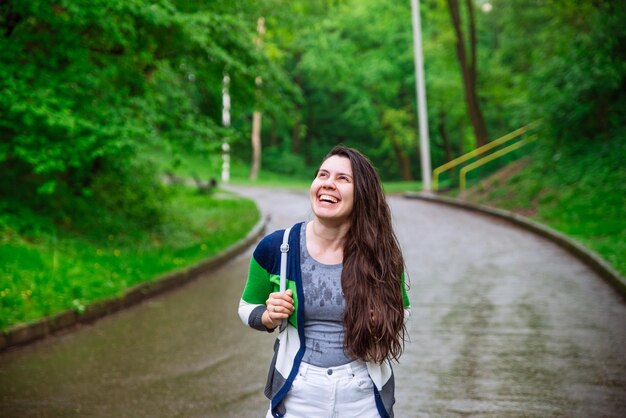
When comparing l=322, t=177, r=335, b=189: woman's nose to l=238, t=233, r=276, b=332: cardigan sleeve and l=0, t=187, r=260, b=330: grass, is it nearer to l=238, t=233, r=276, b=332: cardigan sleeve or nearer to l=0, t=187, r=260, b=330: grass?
l=238, t=233, r=276, b=332: cardigan sleeve

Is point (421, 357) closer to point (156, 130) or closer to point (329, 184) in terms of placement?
point (329, 184)

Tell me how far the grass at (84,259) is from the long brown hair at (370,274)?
19.4 feet

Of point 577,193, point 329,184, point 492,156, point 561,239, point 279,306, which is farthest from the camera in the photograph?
point 492,156

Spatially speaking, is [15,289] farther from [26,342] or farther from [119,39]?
[119,39]

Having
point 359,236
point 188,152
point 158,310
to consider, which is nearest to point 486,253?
point 188,152

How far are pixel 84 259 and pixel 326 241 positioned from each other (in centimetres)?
949

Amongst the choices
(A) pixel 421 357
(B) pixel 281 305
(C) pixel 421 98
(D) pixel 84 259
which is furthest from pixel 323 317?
(C) pixel 421 98

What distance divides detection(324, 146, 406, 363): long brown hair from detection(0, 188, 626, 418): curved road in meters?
2.94

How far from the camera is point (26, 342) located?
813cm

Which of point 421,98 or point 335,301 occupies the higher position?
point 421,98

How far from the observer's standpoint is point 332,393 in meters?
2.98

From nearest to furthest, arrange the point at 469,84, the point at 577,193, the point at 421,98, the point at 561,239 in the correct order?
the point at 561,239
the point at 577,193
the point at 469,84
the point at 421,98

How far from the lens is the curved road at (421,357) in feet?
19.9

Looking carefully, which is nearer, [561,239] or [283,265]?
[283,265]
